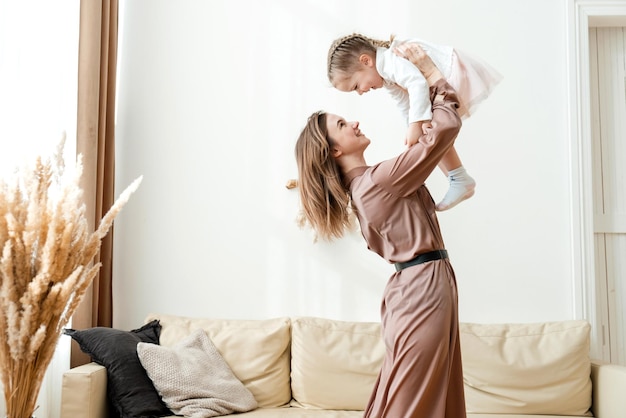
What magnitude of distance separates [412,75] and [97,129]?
1951 mm

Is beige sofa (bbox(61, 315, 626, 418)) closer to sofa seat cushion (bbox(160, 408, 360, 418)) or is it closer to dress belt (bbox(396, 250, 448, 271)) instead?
sofa seat cushion (bbox(160, 408, 360, 418))

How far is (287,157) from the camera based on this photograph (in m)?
3.47

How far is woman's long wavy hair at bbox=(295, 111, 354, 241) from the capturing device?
1958 mm

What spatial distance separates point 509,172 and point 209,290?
168 cm

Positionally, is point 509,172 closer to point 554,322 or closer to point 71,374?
point 554,322

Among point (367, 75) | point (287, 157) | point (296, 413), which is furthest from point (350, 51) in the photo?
point (296, 413)

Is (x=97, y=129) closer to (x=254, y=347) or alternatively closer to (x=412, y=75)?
(x=254, y=347)

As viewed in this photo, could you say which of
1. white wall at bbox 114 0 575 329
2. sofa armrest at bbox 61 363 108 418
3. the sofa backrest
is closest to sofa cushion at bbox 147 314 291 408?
the sofa backrest

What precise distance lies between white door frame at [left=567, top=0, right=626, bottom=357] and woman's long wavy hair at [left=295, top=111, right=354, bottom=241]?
1.82m

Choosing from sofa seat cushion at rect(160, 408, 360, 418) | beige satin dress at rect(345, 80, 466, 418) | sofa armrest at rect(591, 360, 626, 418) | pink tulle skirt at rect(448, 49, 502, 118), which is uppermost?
pink tulle skirt at rect(448, 49, 502, 118)

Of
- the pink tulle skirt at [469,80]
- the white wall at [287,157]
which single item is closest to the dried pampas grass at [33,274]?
the pink tulle skirt at [469,80]

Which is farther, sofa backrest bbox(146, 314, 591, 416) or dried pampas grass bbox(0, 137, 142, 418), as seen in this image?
sofa backrest bbox(146, 314, 591, 416)

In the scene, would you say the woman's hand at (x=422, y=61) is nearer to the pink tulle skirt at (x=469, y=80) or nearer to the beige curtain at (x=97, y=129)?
the pink tulle skirt at (x=469, y=80)

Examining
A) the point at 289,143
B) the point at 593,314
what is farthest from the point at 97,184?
the point at 593,314
